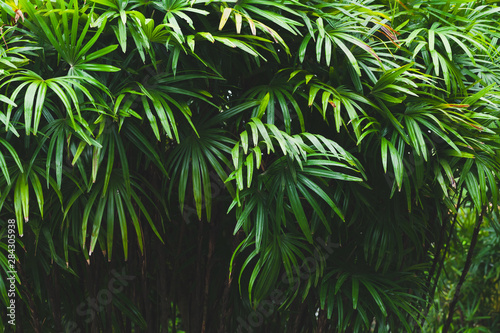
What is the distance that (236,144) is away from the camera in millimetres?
1179

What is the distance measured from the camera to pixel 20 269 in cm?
130

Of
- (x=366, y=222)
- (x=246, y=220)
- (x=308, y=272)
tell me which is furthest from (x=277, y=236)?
(x=366, y=222)

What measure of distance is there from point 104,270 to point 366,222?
2.61ft

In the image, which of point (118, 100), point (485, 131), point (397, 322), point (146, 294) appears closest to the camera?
point (118, 100)

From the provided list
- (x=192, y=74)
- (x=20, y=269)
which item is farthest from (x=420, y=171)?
(x=20, y=269)

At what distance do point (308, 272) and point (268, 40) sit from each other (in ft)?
2.11

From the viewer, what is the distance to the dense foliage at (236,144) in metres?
1.12

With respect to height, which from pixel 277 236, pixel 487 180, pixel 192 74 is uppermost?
pixel 192 74

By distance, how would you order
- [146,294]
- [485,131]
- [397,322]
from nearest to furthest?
[485,131]
[146,294]
[397,322]

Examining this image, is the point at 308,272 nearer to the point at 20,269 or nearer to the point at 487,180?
the point at 487,180

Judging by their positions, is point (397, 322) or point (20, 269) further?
point (397, 322)

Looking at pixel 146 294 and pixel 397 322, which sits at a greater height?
pixel 146 294

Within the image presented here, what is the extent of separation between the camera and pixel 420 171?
4.12ft

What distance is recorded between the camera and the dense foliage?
3.67 ft
